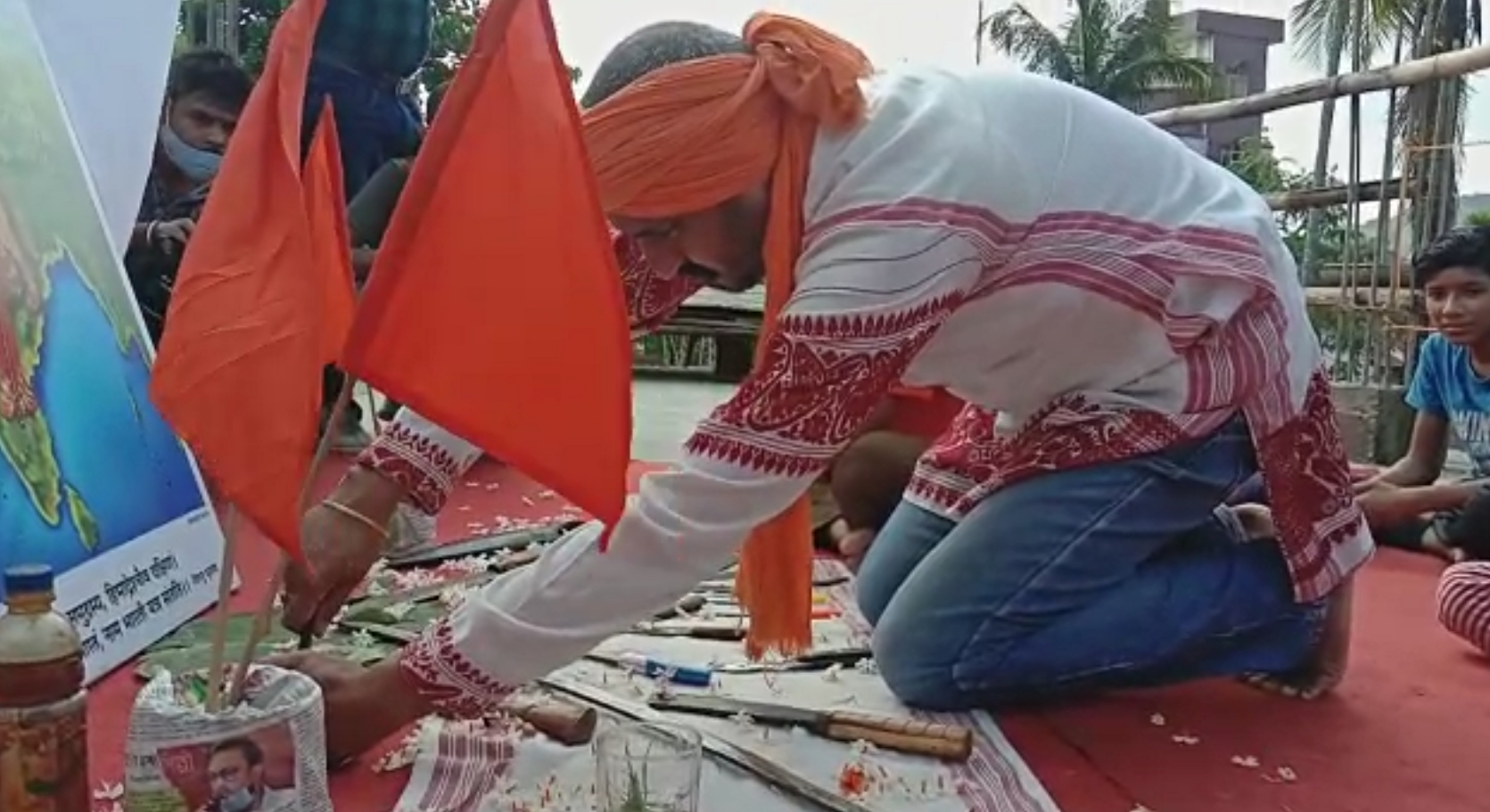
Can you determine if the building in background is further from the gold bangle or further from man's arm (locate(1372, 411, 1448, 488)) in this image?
the gold bangle

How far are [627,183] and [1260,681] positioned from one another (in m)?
1.05

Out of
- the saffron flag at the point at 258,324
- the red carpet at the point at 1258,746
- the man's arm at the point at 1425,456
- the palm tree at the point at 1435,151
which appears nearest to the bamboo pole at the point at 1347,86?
the palm tree at the point at 1435,151

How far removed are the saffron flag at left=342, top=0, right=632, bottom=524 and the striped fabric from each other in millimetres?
1416

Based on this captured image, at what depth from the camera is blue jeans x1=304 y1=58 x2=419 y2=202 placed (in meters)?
3.13

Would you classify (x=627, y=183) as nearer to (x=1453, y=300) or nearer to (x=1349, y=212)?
(x=1453, y=300)

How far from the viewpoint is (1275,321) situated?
4.79 ft

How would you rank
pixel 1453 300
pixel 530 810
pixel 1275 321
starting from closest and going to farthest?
1. pixel 530 810
2. pixel 1275 321
3. pixel 1453 300

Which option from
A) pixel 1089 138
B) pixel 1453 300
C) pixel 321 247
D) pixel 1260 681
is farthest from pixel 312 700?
pixel 1453 300

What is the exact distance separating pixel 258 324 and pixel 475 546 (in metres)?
1.44

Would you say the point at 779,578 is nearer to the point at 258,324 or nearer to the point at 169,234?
the point at 258,324

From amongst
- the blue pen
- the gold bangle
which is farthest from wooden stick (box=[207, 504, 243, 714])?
the blue pen

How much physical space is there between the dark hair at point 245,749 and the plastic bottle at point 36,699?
3.1 inches

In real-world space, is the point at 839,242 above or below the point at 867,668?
above

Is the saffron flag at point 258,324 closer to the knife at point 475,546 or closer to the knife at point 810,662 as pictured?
the knife at point 810,662
